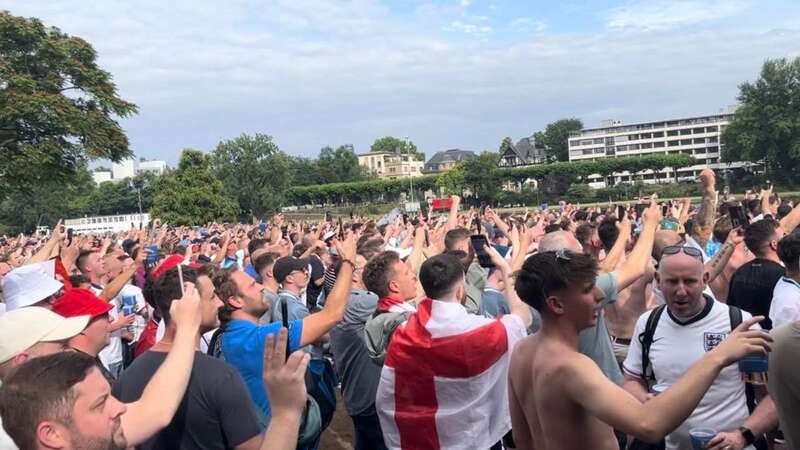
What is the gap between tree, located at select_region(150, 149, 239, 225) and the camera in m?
52.4

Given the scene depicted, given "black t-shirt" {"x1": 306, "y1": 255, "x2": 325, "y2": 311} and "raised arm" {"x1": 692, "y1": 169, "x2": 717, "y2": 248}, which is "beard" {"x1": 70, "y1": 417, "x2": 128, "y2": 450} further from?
"raised arm" {"x1": 692, "y1": 169, "x2": 717, "y2": 248}

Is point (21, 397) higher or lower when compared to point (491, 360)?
higher

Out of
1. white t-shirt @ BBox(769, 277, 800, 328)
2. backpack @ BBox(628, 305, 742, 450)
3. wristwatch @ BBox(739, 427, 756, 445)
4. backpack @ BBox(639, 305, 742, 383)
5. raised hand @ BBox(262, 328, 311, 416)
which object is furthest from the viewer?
white t-shirt @ BBox(769, 277, 800, 328)

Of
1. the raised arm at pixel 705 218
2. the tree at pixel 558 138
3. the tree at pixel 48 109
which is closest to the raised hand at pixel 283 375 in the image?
the raised arm at pixel 705 218

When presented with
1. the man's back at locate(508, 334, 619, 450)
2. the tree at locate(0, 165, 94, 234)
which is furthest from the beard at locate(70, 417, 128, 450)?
the tree at locate(0, 165, 94, 234)

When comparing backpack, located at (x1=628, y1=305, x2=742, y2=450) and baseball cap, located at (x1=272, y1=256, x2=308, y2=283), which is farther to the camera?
baseball cap, located at (x1=272, y1=256, x2=308, y2=283)

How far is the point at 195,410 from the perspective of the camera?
10.0 ft

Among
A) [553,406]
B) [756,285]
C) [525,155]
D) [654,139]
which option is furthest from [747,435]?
[525,155]

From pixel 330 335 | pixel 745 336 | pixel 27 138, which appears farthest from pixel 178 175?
pixel 745 336

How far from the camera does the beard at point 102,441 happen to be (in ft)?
6.80

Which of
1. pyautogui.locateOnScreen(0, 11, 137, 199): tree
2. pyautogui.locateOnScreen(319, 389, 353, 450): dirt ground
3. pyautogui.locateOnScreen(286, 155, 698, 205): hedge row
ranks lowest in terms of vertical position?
pyautogui.locateOnScreen(286, 155, 698, 205): hedge row

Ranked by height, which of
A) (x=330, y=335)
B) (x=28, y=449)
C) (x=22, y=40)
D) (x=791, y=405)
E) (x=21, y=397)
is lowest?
Result: (x=330, y=335)

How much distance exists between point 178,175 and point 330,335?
2073 inches

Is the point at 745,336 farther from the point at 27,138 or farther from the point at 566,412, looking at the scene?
the point at 27,138
